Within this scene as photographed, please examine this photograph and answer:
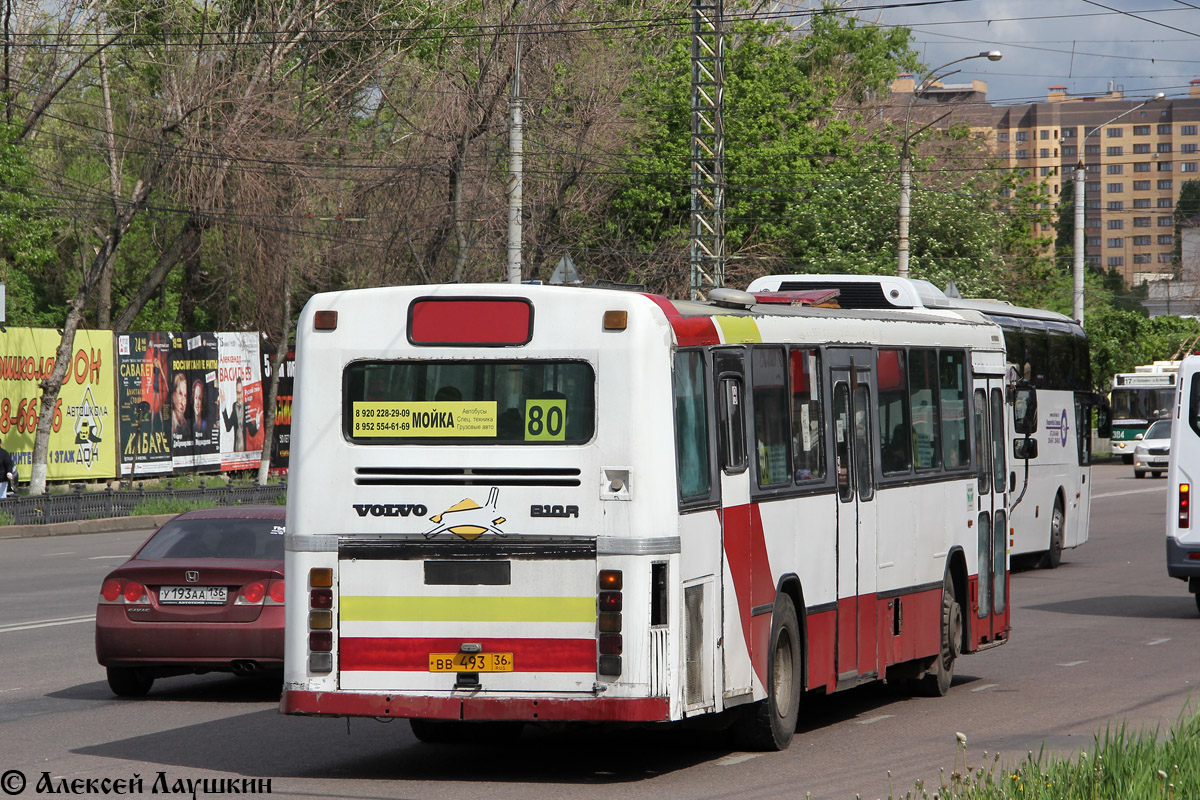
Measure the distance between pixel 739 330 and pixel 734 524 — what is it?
1.12 metres

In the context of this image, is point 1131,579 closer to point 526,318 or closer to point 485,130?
point 526,318

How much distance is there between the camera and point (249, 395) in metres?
38.7

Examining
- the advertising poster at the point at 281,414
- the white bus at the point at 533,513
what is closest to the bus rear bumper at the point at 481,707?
the white bus at the point at 533,513

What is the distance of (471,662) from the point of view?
336 inches

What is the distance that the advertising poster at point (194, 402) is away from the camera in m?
35.8

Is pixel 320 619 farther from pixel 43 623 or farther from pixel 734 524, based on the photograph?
pixel 43 623

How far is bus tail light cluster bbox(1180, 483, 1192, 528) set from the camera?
17.0m

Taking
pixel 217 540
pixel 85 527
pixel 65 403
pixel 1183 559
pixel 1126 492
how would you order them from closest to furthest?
pixel 217 540, pixel 1183 559, pixel 85 527, pixel 65 403, pixel 1126 492

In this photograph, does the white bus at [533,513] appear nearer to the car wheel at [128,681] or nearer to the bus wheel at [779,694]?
the bus wheel at [779,694]

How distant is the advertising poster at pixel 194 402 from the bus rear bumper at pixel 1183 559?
2356 cm

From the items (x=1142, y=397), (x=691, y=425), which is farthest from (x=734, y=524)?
(x=1142, y=397)

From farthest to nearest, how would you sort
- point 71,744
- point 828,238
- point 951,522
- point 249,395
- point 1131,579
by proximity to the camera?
point 828,238 < point 249,395 < point 1131,579 < point 951,522 < point 71,744

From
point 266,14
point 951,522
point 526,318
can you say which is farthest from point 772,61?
point 526,318

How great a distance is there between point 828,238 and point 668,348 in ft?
137
